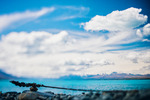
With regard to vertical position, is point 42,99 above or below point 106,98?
below

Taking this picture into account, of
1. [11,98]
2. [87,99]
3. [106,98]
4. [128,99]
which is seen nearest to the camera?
[128,99]

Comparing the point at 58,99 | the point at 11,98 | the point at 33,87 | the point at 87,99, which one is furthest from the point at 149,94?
the point at 11,98

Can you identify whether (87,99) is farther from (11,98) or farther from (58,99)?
(11,98)

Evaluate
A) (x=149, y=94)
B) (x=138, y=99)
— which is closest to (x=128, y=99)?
(x=138, y=99)

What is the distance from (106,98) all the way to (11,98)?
34.6 ft

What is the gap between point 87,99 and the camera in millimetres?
7633

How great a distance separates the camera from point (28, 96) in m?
10.7

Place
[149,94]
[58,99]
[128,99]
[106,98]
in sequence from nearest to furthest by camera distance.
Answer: [149,94]
[128,99]
[106,98]
[58,99]

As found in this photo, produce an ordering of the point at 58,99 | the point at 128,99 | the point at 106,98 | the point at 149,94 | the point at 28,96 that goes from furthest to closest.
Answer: the point at 28,96 → the point at 58,99 → the point at 106,98 → the point at 128,99 → the point at 149,94

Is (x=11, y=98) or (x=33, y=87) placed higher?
(x=33, y=87)

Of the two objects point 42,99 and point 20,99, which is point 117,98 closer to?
point 42,99

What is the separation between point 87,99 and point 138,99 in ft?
9.92

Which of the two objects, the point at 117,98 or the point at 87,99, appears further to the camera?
the point at 87,99

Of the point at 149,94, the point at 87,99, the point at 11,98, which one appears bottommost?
the point at 11,98
